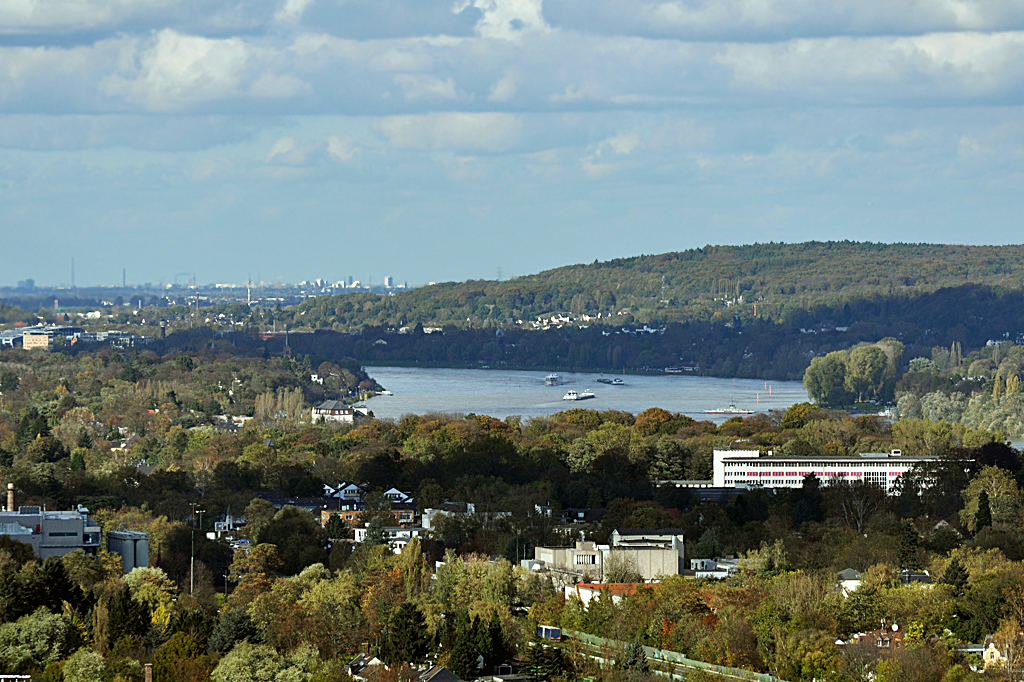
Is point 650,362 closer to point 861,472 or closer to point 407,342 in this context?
point 407,342

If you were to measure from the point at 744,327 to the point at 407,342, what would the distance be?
18165 millimetres

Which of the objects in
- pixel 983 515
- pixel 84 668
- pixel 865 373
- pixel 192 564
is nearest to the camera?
pixel 84 668

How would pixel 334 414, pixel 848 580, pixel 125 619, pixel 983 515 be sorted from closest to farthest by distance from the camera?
pixel 125 619 → pixel 848 580 → pixel 983 515 → pixel 334 414

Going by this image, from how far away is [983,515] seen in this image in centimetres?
2983

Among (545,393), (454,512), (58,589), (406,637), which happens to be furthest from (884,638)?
(545,393)

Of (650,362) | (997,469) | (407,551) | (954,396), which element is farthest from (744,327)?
(407,551)

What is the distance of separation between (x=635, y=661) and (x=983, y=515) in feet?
38.1

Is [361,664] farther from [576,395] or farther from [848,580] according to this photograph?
[576,395]

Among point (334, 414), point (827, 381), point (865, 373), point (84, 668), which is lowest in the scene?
point (84, 668)

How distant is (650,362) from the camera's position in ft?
333

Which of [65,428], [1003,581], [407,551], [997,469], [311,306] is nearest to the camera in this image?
[1003,581]

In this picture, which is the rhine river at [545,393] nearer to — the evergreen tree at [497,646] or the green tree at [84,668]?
the evergreen tree at [497,646]

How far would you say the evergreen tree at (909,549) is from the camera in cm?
2567

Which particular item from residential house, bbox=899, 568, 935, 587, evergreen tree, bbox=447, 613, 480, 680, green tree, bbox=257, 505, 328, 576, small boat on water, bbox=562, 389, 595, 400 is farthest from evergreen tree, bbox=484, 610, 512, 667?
small boat on water, bbox=562, 389, 595, 400
